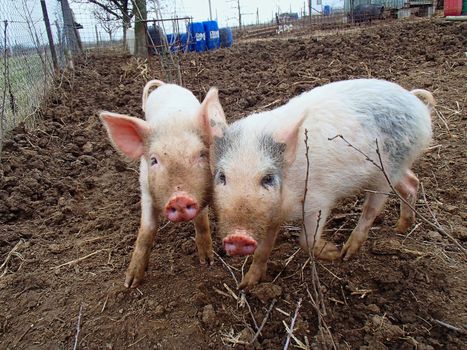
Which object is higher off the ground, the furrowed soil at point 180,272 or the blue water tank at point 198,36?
the blue water tank at point 198,36

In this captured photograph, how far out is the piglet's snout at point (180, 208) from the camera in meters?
2.51

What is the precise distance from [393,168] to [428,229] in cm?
68

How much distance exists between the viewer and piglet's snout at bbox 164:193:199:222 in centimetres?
251

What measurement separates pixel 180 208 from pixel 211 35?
14.5m

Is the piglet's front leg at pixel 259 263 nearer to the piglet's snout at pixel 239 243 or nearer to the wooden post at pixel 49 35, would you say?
the piglet's snout at pixel 239 243

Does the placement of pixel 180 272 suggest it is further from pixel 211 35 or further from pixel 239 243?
pixel 211 35

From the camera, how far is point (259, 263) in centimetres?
289

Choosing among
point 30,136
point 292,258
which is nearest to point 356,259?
point 292,258

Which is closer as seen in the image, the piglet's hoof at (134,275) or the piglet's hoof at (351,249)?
the piglet's hoof at (134,275)

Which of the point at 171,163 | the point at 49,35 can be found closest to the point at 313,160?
the point at 171,163

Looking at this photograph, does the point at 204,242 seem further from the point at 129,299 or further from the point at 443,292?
the point at 443,292

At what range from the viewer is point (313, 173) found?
2707 millimetres

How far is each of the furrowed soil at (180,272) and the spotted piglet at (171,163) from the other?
0.27 metres

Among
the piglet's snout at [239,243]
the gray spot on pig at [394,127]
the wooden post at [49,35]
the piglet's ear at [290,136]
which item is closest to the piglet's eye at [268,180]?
the piglet's ear at [290,136]
